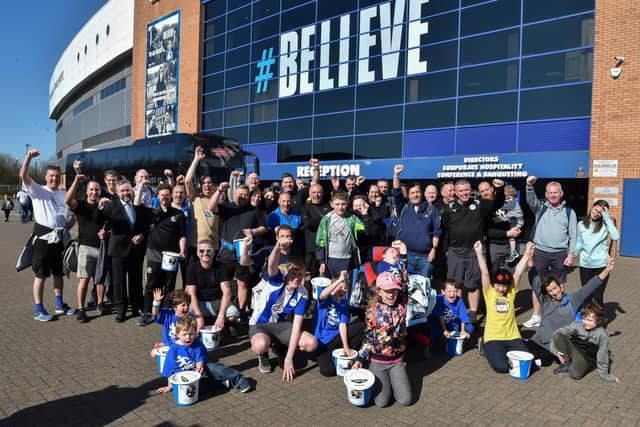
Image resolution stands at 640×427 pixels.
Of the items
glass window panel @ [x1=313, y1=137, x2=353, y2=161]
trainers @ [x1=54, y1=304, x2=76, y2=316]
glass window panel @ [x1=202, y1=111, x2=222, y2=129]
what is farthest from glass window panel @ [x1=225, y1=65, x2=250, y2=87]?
trainers @ [x1=54, y1=304, x2=76, y2=316]

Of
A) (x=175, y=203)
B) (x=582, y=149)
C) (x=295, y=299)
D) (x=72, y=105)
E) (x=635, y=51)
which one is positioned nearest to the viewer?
(x=295, y=299)

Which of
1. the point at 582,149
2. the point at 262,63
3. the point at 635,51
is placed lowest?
the point at 582,149

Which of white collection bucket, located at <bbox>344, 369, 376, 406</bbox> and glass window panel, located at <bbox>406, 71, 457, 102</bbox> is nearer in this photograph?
white collection bucket, located at <bbox>344, 369, 376, 406</bbox>

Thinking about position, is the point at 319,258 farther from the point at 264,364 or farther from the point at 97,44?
the point at 97,44

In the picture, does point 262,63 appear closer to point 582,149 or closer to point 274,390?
point 582,149

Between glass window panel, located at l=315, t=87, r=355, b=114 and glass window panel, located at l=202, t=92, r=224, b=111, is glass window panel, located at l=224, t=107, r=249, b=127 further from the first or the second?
glass window panel, located at l=315, t=87, r=355, b=114

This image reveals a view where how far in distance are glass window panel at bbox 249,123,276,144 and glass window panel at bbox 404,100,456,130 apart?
7912 mm

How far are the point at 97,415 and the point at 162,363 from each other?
771 mm

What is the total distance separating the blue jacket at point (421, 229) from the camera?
20.4 feet

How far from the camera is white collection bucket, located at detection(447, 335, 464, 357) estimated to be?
5109 millimetres

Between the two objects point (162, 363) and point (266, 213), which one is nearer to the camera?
point (162, 363)

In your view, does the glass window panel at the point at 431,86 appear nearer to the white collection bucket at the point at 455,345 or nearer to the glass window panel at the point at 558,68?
the glass window panel at the point at 558,68

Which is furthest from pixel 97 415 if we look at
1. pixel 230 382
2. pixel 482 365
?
pixel 482 365

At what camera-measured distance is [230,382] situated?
4109 mm
